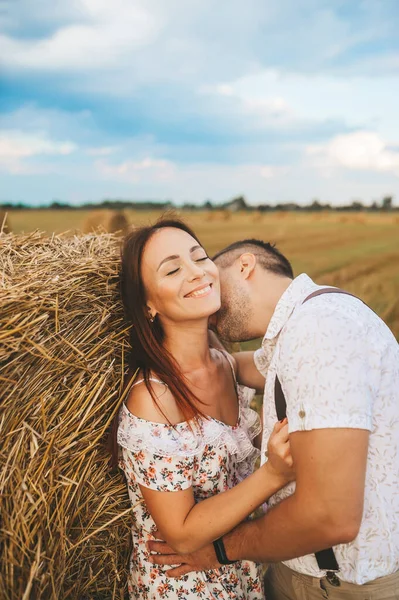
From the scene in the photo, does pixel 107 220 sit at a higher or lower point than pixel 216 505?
higher

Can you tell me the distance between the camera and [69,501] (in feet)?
8.21

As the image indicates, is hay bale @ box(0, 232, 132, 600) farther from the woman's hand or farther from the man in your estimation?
the woman's hand

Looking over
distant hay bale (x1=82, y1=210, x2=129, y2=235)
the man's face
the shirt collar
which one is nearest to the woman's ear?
the man's face

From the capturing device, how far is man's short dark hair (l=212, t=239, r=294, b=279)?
262 cm

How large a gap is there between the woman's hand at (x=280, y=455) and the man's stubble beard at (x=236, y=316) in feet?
2.06

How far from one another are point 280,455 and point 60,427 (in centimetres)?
100

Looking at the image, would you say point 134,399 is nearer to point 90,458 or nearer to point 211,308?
point 90,458

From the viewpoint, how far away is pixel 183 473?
2.31 metres

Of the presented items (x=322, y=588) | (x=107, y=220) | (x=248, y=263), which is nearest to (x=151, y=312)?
(x=248, y=263)

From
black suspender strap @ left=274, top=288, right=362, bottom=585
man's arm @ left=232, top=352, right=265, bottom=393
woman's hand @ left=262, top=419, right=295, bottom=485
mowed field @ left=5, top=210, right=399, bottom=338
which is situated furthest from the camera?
mowed field @ left=5, top=210, right=399, bottom=338

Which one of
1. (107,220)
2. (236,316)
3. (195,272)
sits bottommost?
(236,316)

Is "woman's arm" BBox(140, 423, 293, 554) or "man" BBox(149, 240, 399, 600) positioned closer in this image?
"man" BBox(149, 240, 399, 600)

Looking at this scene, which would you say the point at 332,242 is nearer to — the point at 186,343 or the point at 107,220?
the point at 107,220

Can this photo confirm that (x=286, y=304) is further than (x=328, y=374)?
Yes
